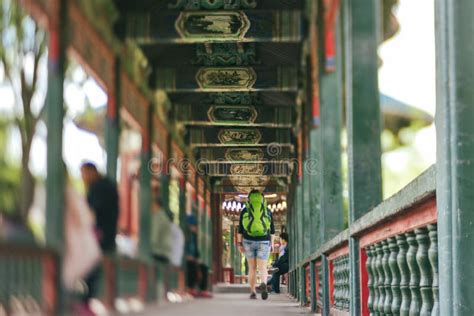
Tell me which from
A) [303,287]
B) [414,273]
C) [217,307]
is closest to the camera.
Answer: [217,307]

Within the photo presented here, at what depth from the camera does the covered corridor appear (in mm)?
659

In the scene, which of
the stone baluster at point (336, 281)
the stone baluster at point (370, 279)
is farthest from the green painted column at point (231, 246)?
the stone baluster at point (336, 281)

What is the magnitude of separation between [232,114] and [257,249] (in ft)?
1.10

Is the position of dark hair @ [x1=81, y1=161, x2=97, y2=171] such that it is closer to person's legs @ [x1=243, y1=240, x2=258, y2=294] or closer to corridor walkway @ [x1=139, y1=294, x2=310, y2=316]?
corridor walkway @ [x1=139, y1=294, x2=310, y2=316]

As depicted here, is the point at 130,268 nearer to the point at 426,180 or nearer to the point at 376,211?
the point at 426,180

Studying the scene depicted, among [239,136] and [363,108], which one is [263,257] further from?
[363,108]

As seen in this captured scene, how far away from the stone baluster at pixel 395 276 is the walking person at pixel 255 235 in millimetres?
1324

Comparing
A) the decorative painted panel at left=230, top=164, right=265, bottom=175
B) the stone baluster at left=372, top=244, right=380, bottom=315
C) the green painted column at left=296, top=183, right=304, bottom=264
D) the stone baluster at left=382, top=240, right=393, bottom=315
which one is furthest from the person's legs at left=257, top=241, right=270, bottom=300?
the stone baluster at left=372, top=244, right=380, bottom=315

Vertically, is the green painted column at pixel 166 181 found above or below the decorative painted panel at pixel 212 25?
below

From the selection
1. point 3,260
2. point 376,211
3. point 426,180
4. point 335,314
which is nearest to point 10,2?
point 3,260

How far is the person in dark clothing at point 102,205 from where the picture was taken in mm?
731

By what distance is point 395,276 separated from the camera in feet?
9.42

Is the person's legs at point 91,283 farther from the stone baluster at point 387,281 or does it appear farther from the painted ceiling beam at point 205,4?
the stone baluster at point 387,281

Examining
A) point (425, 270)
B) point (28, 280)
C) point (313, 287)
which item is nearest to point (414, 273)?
point (425, 270)
